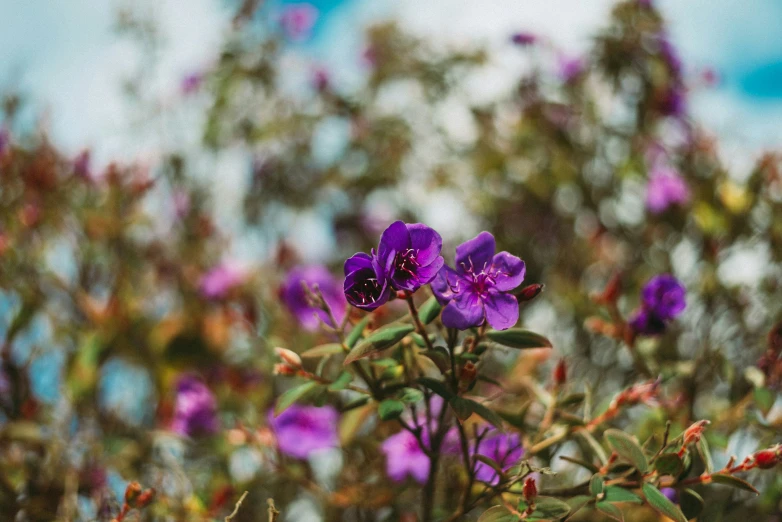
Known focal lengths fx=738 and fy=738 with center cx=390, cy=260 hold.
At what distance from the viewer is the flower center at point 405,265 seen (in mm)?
596

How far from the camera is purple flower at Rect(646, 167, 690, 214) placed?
1.55 metres

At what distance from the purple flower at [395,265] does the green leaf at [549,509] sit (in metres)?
0.21

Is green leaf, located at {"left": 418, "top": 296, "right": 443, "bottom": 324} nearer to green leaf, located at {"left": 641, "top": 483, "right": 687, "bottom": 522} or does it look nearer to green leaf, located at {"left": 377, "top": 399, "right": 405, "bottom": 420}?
green leaf, located at {"left": 377, "top": 399, "right": 405, "bottom": 420}

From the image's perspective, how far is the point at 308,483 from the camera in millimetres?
1021

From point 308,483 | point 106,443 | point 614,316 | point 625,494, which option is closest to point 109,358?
point 106,443

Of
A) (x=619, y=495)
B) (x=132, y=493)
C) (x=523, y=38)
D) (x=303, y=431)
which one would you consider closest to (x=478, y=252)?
(x=619, y=495)

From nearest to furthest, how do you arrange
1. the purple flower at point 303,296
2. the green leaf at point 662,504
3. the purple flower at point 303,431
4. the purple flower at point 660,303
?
the green leaf at point 662,504, the purple flower at point 660,303, the purple flower at point 303,431, the purple flower at point 303,296

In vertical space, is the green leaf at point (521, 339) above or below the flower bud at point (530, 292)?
below

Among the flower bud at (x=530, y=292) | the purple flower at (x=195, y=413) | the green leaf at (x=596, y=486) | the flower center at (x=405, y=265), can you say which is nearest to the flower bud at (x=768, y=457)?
the green leaf at (x=596, y=486)

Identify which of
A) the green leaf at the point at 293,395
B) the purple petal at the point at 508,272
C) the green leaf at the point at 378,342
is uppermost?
the purple petal at the point at 508,272

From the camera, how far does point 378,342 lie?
60 cm

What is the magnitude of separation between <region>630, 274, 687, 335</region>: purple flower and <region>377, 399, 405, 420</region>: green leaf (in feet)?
1.19

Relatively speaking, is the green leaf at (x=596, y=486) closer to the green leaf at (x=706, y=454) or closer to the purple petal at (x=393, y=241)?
the green leaf at (x=706, y=454)

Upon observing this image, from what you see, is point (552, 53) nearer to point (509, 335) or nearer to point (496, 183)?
point (496, 183)
